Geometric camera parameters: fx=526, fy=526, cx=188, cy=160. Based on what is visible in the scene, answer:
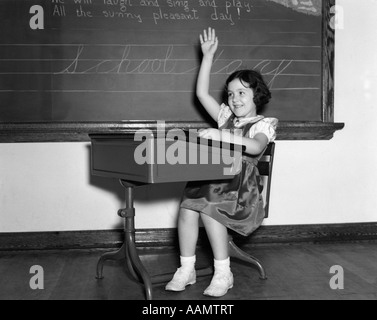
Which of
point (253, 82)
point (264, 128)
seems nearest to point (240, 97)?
point (253, 82)

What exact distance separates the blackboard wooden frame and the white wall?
0.06 metres

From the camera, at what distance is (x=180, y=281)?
2.22 meters

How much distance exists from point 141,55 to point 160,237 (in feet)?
3.42

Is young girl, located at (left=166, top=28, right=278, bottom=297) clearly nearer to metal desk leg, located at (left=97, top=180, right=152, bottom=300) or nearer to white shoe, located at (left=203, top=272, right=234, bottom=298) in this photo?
white shoe, located at (left=203, top=272, right=234, bottom=298)

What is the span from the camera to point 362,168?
3205mm

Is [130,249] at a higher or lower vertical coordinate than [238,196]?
lower

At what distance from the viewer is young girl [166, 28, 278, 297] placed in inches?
86.2

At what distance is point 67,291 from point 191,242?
22.3 inches

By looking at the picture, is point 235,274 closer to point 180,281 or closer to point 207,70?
point 180,281

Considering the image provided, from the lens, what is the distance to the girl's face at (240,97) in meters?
2.40

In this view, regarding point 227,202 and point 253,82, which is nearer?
point 227,202

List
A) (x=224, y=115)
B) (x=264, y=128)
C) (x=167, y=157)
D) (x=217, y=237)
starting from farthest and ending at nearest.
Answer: (x=224, y=115), (x=264, y=128), (x=217, y=237), (x=167, y=157)

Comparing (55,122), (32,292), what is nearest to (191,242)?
(32,292)

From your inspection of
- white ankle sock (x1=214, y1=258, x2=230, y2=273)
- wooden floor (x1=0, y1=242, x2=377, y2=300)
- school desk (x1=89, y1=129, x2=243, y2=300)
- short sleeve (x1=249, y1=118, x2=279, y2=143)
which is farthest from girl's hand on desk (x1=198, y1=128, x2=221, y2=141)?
wooden floor (x1=0, y1=242, x2=377, y2=300)
